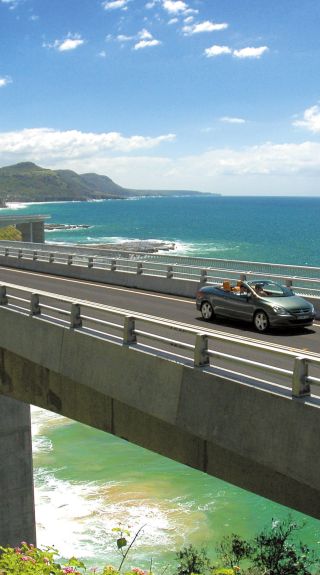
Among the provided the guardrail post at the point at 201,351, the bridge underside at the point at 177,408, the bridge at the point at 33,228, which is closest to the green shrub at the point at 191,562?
the bridge underside at the point at 177,408

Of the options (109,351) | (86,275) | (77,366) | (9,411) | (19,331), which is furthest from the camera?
(86,275)

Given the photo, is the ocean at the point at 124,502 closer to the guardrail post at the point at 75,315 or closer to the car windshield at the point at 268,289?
the car windshield at the point at 268,289

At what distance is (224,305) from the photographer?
17.5 meters

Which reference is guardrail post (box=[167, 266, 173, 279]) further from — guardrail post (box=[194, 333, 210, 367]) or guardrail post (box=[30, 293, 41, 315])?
guardrail post (box=[194, 333, 210, 367])

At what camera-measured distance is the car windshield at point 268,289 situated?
1706 centimetres

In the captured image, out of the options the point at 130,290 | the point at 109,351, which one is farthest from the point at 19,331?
the point at 130,290

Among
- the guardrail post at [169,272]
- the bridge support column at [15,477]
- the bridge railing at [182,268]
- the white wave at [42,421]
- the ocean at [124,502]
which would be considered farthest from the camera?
the white wave at [42,421]

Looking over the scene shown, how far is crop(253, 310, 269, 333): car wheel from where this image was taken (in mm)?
16234

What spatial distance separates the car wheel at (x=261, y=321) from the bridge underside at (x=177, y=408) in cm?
514

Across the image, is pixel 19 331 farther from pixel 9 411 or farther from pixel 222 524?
pixel 222 524

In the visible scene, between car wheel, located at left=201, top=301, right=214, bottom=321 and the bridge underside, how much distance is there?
5.29 m

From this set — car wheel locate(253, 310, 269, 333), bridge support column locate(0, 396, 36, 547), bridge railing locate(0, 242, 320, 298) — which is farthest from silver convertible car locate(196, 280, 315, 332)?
bridge support column locate(0, 396, 36, 547)

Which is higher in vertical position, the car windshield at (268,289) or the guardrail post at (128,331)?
the car windshield at (268,289)

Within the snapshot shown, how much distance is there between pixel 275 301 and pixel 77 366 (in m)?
5.69
